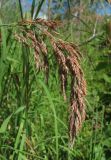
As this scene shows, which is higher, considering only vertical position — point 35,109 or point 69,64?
point 69,64

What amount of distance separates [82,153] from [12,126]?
657 millimetres

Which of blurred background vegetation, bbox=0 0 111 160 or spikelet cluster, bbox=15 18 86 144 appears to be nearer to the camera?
spikelet cluster, bbox=15 18 86 144

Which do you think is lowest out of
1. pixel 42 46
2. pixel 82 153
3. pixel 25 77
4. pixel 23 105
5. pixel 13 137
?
pixel 82 153

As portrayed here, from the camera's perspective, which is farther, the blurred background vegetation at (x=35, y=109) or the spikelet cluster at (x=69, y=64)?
the blurred background vegetation at (x=35, y=109)

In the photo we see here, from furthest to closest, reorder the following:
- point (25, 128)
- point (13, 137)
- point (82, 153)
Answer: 1. point (82, 153)
2. point (13, 137)
3. point (25, 128)

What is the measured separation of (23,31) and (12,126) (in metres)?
0.95

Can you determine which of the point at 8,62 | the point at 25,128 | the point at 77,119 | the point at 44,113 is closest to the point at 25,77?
the point at 8,62

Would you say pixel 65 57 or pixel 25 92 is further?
pixel 25 92

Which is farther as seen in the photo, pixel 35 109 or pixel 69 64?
pixel 35 109

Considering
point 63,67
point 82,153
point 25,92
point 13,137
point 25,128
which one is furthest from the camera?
point 82,153

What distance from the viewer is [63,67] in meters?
1.55

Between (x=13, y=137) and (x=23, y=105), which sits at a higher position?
(x=23, y=105)

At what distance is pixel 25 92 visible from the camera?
221cm

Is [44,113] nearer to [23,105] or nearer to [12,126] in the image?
[12,126]
